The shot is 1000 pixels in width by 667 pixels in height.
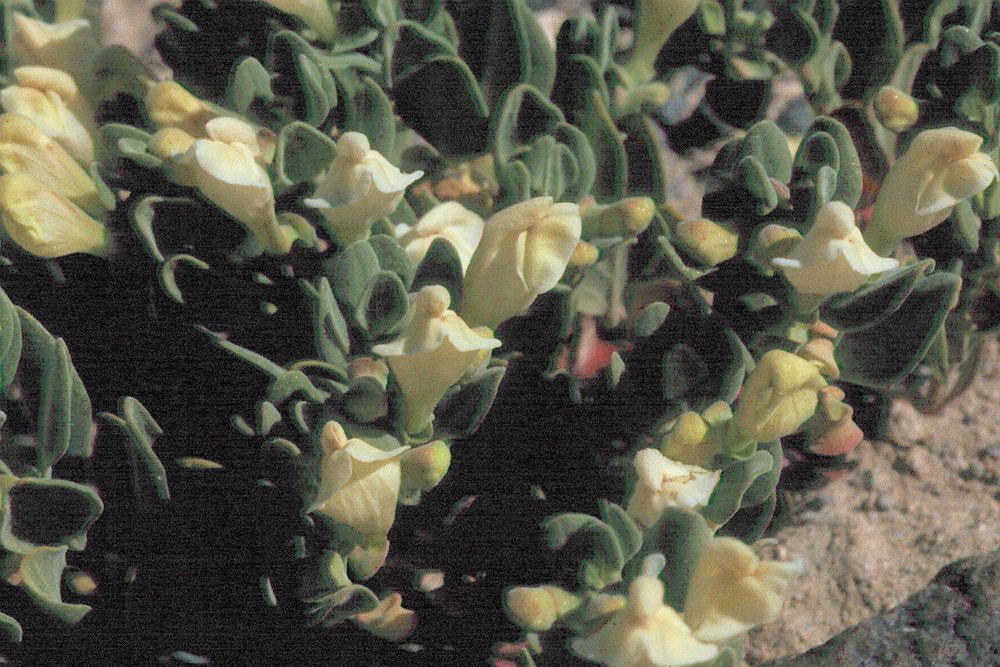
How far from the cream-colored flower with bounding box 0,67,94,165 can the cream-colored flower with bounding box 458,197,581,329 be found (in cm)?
47

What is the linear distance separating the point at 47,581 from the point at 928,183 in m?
0.83

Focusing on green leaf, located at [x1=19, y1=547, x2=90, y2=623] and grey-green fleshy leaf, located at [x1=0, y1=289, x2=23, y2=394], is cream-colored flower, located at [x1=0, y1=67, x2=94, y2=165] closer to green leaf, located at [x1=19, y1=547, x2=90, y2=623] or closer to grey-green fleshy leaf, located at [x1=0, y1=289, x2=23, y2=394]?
grey-green fleshy leaf, located at [x1=0, y1=289, x2=23, y2=394]

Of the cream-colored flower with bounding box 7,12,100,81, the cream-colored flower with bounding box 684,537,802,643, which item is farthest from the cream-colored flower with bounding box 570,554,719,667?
the cream-colored flower with bounding box 7,12,100,81

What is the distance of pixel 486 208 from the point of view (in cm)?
104

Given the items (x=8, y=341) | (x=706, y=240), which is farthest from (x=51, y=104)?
(x=706, y=240)

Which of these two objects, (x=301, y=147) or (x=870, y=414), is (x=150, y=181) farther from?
(x=870, y=414)

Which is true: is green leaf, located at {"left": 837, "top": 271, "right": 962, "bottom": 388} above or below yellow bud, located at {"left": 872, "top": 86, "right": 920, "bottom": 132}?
below

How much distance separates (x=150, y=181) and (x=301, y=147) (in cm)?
15

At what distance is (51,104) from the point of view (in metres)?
0.93

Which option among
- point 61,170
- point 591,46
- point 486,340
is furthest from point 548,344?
point 61,170

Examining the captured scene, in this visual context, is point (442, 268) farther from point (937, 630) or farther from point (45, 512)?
point (937, 630)

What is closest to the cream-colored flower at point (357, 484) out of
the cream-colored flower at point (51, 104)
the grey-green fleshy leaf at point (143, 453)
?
the grey-green fleshy leaf at point (143, 453)

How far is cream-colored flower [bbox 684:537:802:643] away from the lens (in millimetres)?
604

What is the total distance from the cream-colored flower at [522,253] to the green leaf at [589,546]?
0.19 meters
